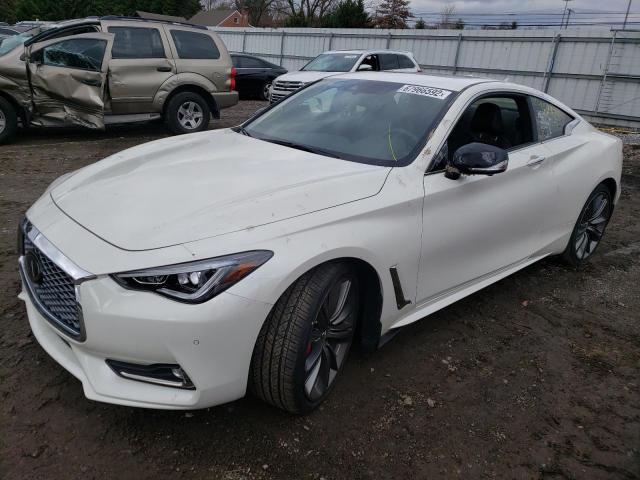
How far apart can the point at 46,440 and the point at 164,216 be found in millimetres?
1086

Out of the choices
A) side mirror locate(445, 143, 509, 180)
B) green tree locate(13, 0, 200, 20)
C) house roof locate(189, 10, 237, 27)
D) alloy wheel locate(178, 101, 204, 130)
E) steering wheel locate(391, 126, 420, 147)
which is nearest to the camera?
side mirror locate(445, 143, 509, 180)

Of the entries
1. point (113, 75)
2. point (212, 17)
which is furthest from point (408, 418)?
point (212, 17)

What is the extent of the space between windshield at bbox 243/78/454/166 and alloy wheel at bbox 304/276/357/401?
0.81 m

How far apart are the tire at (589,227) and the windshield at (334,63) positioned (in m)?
8.07

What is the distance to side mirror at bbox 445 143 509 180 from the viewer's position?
2.89m

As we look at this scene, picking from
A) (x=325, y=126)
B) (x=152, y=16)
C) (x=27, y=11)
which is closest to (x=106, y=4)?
(x=27, y=11)

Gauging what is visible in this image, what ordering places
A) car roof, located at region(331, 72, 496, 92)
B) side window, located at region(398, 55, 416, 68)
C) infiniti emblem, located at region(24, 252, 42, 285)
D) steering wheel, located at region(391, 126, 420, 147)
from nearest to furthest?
infiniti emblem, located at region(24, 252, 42, 285), steering wheel, located at region(391, 126, 420, 147), car roof, located at region(331, 72, 496, 92), side window, located at region(398, 55, 416, 68)

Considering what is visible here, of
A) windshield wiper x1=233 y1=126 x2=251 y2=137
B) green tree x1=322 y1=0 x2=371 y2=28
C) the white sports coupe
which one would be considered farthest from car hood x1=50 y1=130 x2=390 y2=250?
green tree x1=322 y1=0 x2=371 y2=28

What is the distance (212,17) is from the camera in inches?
2361

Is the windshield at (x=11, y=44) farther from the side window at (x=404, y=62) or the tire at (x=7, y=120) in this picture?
the side window at (x=404, y=62)

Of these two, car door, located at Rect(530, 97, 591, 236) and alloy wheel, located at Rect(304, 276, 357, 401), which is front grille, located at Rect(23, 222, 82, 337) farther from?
car door, located at Rect(530, 97, 591, 236)

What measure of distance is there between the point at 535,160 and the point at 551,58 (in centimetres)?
1385

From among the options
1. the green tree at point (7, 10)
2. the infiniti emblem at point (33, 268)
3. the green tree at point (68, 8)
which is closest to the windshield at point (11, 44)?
the infiniti emblem at point (33, 268)

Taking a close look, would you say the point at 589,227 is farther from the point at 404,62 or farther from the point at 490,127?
the point at 404,62
